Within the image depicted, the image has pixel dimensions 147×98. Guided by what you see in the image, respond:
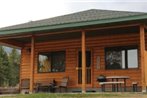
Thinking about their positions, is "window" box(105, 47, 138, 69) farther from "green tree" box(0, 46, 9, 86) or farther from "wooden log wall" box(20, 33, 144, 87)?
"green tree" box(0, 46, 9, 86)

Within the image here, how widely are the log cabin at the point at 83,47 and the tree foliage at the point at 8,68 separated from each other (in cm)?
2301

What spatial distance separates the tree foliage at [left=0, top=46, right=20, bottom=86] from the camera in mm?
44797

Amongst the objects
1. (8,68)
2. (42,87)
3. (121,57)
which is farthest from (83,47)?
(8,68)

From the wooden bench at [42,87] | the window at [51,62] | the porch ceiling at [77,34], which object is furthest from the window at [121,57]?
the wooden bench at [42,87]

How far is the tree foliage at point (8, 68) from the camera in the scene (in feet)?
147

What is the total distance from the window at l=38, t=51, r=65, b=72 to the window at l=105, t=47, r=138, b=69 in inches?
109

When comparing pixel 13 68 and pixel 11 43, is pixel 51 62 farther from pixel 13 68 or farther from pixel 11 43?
pixel 13 68

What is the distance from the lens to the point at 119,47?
19078 mm

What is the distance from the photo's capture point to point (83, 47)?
55.7 ft

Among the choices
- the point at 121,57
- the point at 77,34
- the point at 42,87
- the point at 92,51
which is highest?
the point at 77,34

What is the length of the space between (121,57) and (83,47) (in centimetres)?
302

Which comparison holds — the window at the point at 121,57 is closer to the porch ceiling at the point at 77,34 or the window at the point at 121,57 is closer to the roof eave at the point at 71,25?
the porch ceiling at the point at 77,34

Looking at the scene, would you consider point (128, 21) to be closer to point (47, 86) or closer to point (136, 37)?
point (136, 37)

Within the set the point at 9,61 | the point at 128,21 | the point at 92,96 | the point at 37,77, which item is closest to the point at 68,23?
the point at 128,21
